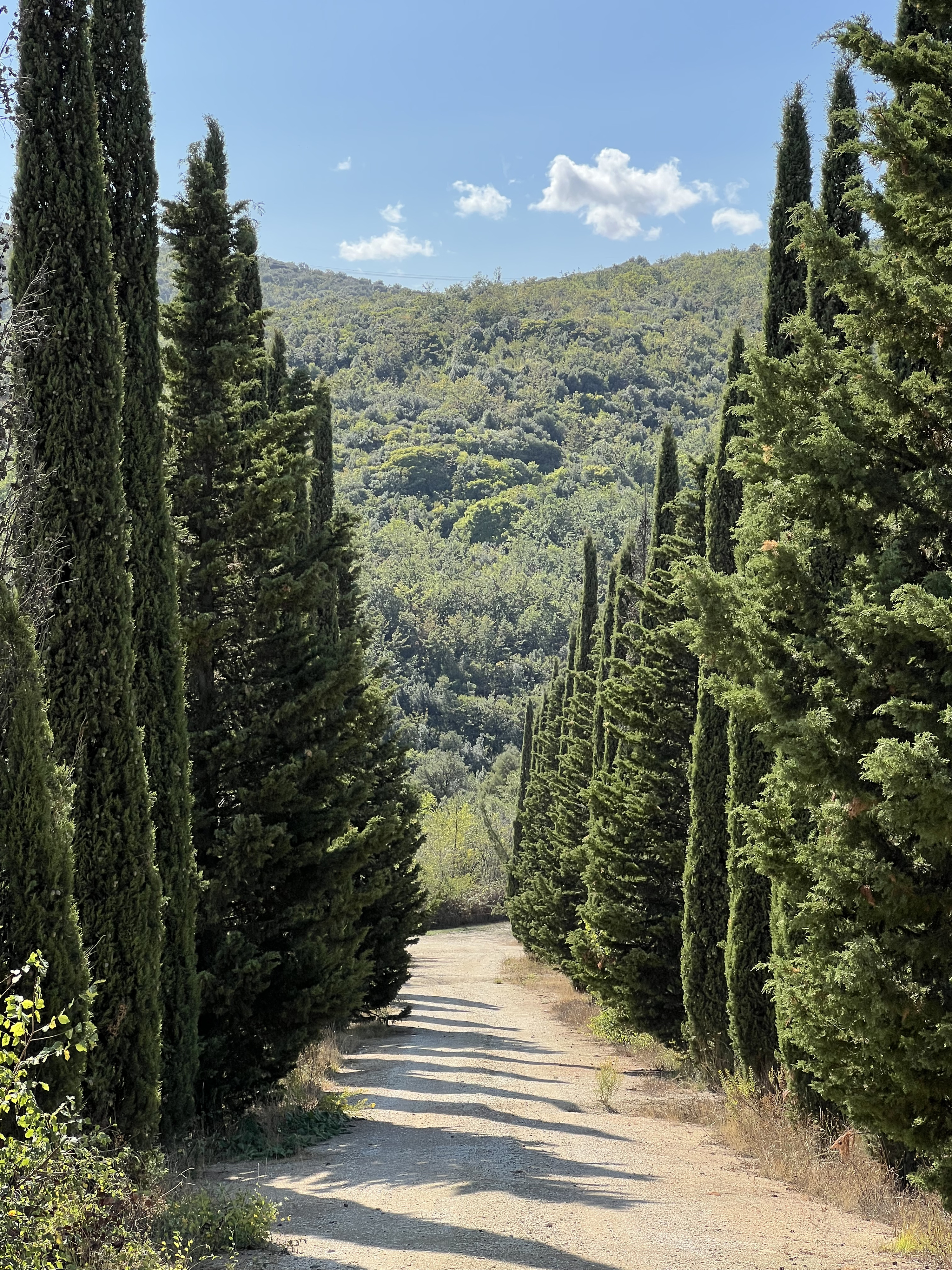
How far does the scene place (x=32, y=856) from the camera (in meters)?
6.18

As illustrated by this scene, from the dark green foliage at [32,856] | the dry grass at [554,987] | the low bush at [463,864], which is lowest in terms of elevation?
the low bush at [463,864]

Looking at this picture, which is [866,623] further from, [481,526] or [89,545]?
[481,526]

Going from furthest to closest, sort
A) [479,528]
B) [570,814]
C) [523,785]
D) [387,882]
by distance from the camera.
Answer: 1. [479,528]
2. [523,785]
3. [570,814]
4. [387,882]

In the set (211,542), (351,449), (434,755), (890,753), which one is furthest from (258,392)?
(351,449)

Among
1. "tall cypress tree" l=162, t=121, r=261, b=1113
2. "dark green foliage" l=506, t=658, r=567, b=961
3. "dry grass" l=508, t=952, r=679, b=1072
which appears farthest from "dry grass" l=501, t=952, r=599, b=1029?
"tall cypress tree" l=162, t=121, r=261, b=1113

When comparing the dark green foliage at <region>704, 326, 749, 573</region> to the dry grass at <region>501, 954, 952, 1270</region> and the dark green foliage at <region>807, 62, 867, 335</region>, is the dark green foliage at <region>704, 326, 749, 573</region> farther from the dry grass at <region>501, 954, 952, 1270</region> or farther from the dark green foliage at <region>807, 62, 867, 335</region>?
the dry grass at <region>501, 954, 952, 1270</region>

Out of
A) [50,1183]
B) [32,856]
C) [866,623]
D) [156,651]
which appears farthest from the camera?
[156,651]

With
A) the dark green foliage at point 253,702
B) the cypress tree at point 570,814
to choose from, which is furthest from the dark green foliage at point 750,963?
the cypress tree at point 570,814

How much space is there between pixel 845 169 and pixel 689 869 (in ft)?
29.0

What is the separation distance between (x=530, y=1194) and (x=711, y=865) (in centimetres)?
668

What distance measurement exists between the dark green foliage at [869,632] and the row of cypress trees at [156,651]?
165 inches

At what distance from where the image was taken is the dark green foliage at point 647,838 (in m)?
15.9

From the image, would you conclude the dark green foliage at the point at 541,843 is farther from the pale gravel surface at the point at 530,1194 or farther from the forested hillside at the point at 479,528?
the forested hillside at the point at 479,528

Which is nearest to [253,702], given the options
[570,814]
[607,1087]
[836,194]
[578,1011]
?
[607,1087]
